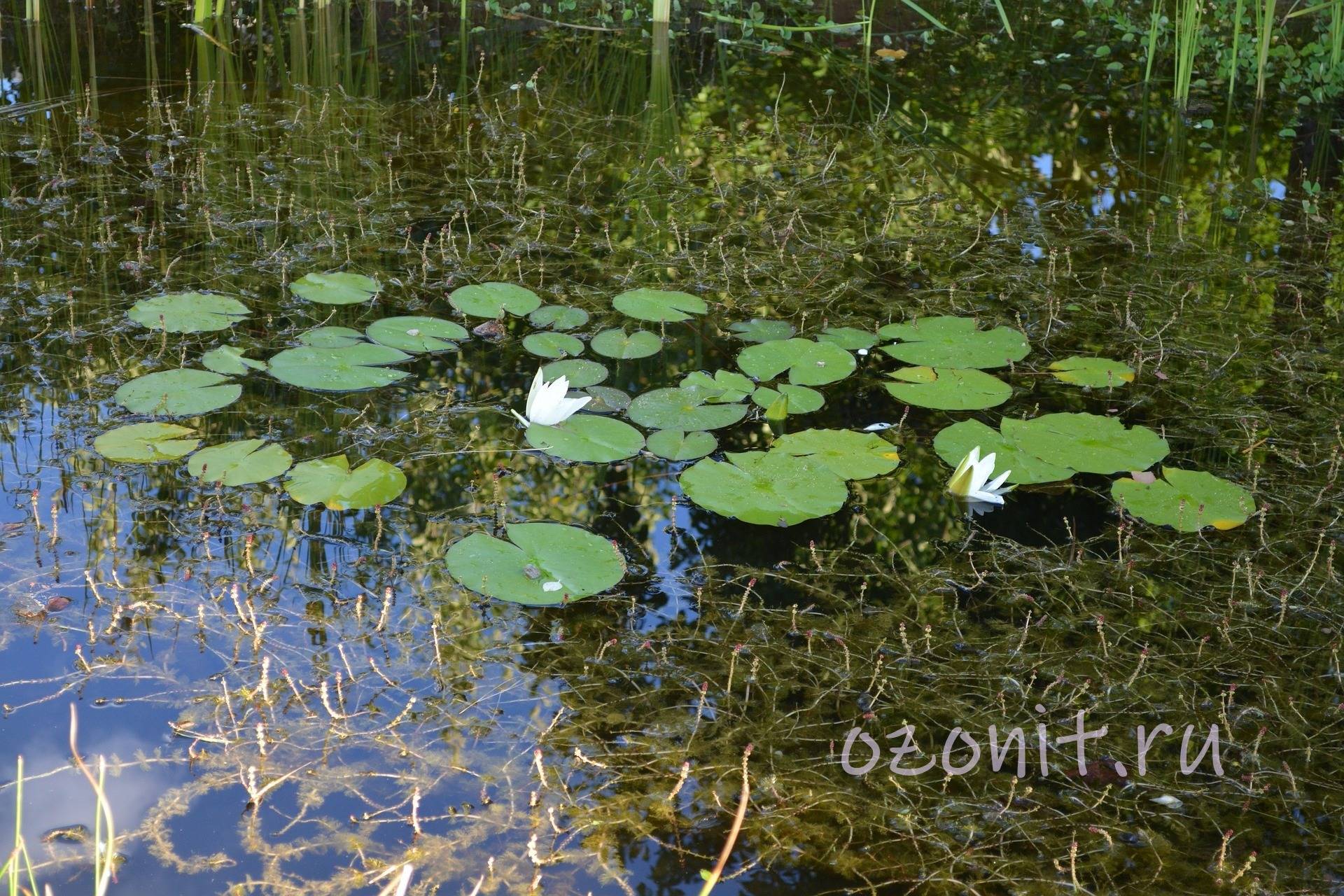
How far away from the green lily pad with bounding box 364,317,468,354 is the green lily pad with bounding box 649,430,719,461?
854mm

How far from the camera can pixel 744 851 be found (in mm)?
2252

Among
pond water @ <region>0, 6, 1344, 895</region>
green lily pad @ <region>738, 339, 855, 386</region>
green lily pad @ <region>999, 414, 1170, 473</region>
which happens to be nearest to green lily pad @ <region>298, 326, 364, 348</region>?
pond water @ <region>0, 6, 1344, 895</region>

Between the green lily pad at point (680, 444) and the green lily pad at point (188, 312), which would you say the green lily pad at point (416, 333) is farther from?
the green lily pad at point (680, 444)

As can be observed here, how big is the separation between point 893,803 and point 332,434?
1.91 meters

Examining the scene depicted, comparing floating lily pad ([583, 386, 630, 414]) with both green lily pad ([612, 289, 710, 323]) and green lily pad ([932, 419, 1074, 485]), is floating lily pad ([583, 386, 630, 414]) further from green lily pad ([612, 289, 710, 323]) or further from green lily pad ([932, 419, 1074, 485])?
green lily pad ([932, 419, 1074, 485])

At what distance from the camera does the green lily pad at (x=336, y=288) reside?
410 centimetres

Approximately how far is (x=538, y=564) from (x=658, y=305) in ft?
4.93

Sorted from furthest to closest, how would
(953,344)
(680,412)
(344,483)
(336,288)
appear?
(336,288)
(953,344)
(680,412)
(344,483)

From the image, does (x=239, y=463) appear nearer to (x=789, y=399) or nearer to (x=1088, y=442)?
(x=789, y=399)

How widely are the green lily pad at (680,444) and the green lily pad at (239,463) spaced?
39.6 inches

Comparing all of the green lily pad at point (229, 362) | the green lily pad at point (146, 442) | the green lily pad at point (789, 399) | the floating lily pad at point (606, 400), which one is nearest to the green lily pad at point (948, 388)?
the green lily pad at point (789, 399)

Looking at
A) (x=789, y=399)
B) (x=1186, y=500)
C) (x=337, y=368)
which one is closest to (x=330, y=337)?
(x=337, y=368)

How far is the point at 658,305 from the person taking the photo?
420 cm

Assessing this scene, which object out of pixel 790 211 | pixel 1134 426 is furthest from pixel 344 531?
pixel 790 211
